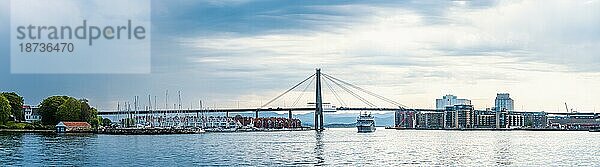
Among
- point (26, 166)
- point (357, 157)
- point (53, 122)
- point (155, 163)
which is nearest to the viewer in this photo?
point (26, 166)

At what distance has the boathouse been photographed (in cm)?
7106

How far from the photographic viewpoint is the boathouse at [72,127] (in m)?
71.1

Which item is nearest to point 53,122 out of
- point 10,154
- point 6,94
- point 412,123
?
point 6,94

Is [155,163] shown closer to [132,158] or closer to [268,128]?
[132,158]

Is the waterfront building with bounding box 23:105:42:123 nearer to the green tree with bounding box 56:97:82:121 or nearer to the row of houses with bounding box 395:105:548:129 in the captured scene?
the green tree with bounding box 56:97:82:121

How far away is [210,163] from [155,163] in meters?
2.15

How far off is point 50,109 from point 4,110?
7.20m

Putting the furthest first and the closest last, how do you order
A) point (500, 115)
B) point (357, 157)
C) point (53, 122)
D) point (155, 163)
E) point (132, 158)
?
1. point (500, 115)
2. point (53, 122)
3. point (357, 157)
4. point (132, 158)
5. point (155, 163)

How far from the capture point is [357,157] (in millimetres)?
36844

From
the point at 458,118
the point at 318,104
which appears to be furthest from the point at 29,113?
the point at 458,118

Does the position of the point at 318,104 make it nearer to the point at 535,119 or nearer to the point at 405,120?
the point at 405,120

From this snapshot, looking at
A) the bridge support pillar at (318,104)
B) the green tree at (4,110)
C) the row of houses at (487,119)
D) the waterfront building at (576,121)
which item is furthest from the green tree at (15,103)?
the waterfront building at (576,121)

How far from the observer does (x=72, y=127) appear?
72562 millimetres

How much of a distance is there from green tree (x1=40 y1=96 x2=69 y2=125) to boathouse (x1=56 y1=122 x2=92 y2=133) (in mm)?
3677
